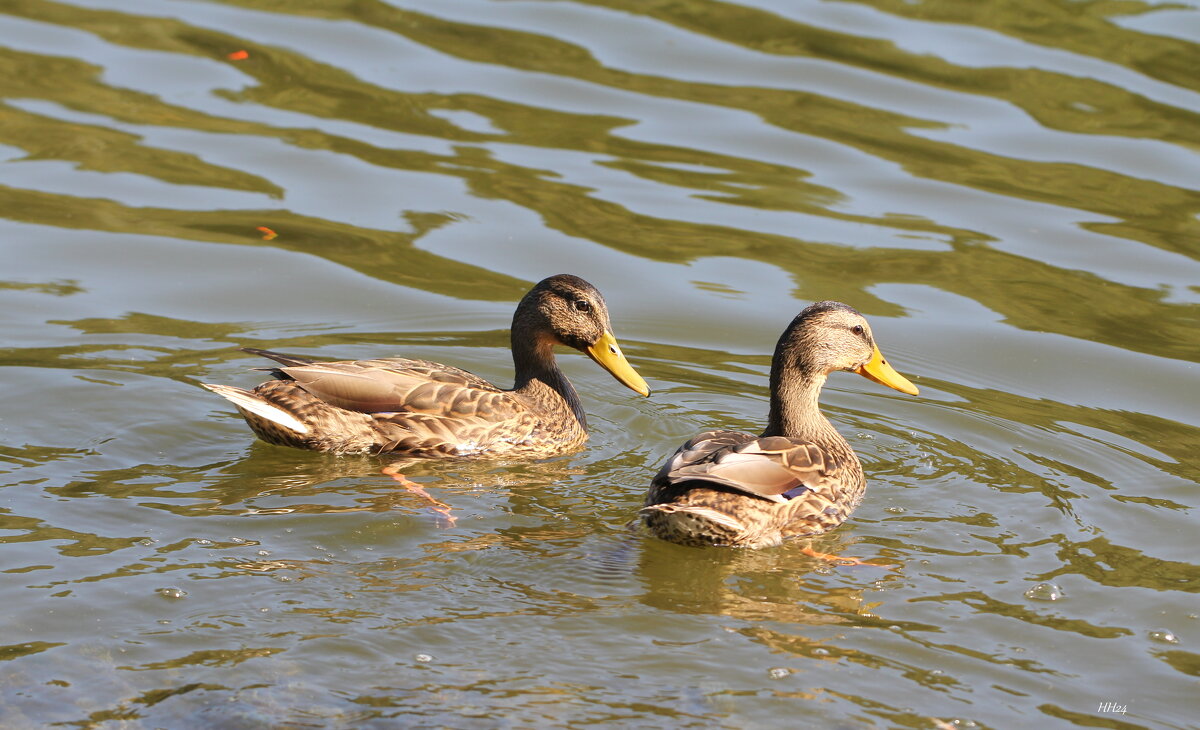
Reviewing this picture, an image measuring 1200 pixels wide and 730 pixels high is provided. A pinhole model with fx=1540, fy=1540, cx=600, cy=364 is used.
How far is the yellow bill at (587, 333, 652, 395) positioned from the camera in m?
8.91

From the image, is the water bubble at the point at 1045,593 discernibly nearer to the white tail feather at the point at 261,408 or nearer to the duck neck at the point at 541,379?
the duck neck at the point at 541,379

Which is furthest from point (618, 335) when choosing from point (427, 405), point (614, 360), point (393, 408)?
point (393, 408)

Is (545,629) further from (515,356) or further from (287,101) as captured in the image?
(287,101)

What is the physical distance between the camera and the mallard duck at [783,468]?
22.9ft

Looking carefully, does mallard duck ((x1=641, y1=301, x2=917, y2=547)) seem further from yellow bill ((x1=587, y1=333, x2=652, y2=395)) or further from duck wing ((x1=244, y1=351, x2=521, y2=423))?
duck wing ((x1=244, y1=351, x2=521, y2=423))

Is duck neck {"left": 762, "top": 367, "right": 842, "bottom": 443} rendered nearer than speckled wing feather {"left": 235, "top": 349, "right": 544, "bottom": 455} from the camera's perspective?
Yes

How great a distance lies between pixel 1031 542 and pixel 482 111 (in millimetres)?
7935

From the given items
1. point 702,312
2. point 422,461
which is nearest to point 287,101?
point 702,312

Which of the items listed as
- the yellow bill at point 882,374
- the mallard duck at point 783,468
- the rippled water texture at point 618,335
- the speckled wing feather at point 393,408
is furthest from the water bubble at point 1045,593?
the speckled wing feather at point 393,408

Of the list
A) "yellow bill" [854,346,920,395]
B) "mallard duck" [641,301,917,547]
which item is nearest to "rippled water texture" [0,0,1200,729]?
"mallard duck" [641,301,917,547]

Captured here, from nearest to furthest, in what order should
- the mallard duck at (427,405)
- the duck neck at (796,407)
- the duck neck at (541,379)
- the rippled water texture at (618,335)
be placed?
1. the rippled water texture at (618,335)
2. the duck neck at (796,407)
3. the mallard duck at (427,405)
4. the duck neck at (541,379)

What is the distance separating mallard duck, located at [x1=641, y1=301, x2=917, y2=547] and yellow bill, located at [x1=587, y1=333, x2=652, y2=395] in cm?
108

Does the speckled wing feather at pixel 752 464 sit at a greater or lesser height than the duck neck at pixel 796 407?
lesser

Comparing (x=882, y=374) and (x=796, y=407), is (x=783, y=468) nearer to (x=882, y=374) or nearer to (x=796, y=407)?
(x=796, y=407)
